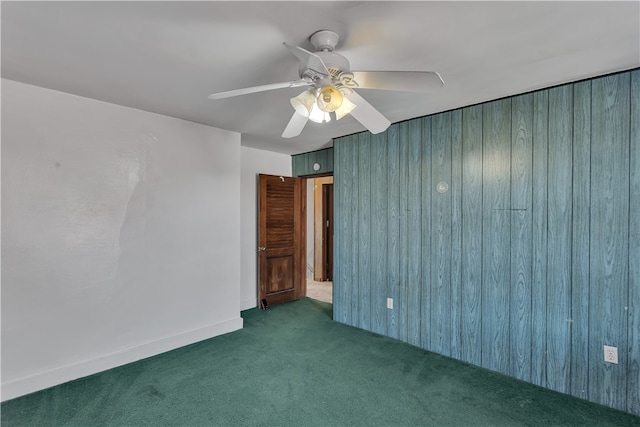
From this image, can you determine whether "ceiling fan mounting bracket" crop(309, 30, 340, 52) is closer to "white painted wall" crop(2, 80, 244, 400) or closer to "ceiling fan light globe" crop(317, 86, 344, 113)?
"ceiling fan light globe" crop(317, 86, 344, 113)

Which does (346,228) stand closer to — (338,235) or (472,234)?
(338,235)

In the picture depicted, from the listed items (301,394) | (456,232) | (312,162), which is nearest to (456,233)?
(456,232)

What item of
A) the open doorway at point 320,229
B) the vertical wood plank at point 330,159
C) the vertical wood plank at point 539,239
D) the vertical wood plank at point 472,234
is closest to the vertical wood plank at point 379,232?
the vertical wood plank at point 472,234

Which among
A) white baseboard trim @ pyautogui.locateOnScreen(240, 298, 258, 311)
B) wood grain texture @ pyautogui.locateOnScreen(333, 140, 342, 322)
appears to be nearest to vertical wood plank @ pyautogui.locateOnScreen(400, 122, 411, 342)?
wood grain texture @ pyautogui.locateOnScreen(333, 140, 342, 322)

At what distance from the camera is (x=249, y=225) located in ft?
14.5

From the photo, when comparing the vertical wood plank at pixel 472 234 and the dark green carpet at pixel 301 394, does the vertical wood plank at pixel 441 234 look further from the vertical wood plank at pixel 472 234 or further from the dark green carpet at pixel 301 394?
the dark green carpet at pixel 301 394

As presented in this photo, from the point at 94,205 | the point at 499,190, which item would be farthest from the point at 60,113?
the point at 499,190

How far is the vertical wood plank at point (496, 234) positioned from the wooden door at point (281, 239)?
282 cm

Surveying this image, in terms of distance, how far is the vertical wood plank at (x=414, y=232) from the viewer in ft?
10.1

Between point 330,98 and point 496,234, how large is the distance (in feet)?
Answer: 6.61

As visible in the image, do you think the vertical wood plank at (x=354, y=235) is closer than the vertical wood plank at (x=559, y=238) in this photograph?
No

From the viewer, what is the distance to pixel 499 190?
257 centimetres

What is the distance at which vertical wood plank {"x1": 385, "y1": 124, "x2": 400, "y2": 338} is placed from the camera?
10.6ft

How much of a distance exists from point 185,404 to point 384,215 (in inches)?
98.9
